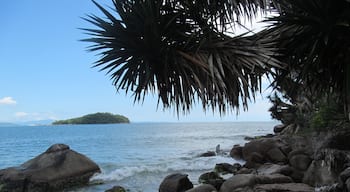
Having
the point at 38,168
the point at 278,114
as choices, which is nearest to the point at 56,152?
the point at 38,168

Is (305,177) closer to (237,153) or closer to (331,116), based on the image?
(331,116)

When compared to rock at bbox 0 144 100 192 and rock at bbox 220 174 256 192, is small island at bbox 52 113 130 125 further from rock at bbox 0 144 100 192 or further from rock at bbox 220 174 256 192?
rock at bbox 220 174 256 192

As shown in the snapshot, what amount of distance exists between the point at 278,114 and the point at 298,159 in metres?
15.5

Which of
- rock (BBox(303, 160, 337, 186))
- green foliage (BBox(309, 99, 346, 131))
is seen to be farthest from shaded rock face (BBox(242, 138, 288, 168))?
rock (BBox(303, 160, 337, 186))

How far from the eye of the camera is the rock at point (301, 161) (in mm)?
14023

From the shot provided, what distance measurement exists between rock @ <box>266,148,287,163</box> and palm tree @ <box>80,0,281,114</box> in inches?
556

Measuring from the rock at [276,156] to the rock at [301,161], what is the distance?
2882 mm

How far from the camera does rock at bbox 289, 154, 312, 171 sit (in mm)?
14023

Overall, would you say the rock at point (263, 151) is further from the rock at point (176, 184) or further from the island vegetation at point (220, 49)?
→ the island vegetation at point (220, 49)

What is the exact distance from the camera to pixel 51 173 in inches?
592

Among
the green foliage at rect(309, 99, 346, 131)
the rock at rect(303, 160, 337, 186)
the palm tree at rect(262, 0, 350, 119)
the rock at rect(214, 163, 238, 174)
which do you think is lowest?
the rock at rect(214, 163, 238, 174)

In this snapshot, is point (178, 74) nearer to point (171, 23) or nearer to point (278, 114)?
point (171, 23)

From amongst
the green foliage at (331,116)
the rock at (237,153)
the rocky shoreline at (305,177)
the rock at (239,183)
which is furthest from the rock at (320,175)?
the rock at (237,153)

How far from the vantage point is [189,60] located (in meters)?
4.50
